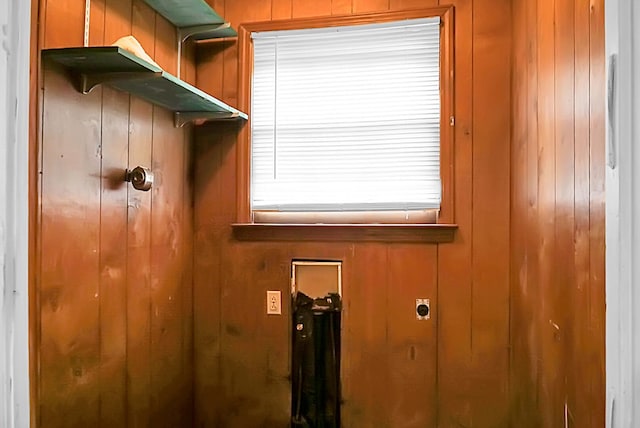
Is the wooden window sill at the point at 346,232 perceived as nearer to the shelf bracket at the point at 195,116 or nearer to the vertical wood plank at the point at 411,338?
the vertical wood plank at the point at 411,338

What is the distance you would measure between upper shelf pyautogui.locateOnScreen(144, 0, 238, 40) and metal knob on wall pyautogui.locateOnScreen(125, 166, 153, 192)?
66 cm

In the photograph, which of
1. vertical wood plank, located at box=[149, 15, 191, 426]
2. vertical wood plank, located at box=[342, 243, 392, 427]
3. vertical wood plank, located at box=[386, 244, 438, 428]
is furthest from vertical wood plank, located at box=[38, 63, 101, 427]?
vertical wood plank, located at box=[386, 244, 438, 428]

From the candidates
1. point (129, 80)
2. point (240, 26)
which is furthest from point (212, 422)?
point (240, 26)

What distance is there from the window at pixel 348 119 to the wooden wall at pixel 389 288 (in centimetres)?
7

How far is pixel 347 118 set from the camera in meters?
2.18

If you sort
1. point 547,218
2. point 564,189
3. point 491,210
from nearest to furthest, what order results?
point 564,189
point 547,218
point 491,210

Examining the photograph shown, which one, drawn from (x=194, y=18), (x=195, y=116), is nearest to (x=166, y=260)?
(x=195, y=116)

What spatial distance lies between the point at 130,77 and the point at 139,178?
35cm

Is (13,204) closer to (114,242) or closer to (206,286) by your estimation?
(114,242)

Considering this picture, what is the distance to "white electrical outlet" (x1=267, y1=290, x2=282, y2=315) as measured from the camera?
223 cm

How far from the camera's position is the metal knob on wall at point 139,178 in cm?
174

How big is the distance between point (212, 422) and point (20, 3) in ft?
6.60

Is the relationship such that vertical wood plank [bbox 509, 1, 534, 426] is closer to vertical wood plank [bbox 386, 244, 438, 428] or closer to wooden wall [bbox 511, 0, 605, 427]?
wooden wall [bbox 511, 0, 605, 427]

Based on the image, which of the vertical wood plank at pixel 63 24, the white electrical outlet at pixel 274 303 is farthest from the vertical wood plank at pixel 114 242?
the white electrical outlet at pixel 274 303
